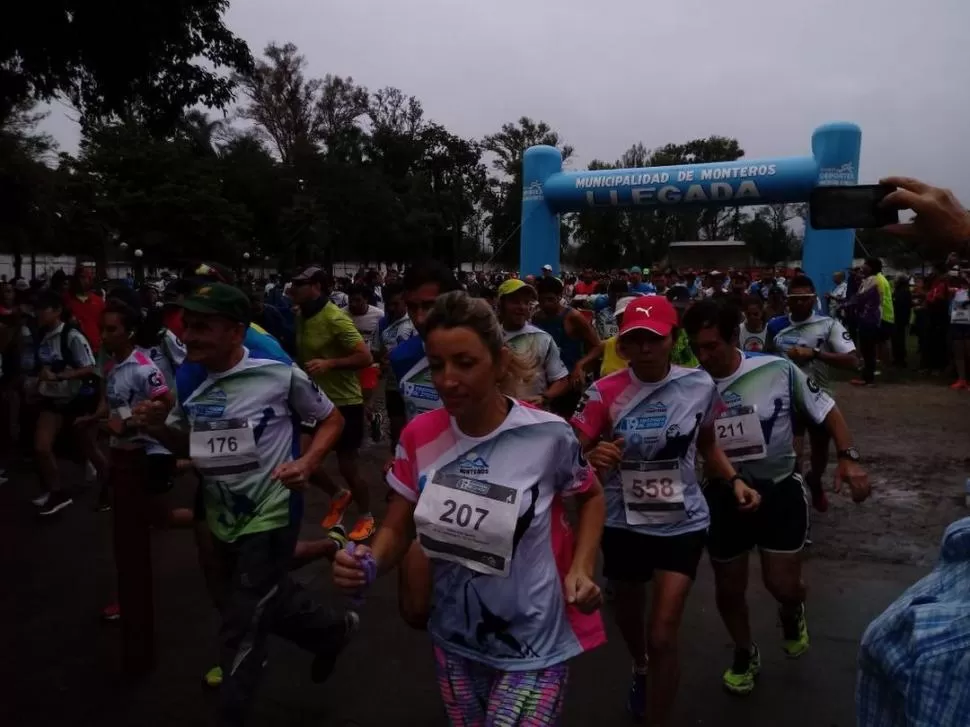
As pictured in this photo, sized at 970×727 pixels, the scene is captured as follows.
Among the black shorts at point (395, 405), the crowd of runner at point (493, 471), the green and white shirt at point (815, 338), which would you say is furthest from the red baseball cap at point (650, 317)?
the black shorts at point (395, 405)

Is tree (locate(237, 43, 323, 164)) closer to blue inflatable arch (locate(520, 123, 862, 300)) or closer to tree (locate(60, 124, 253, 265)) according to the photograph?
tree (locate(60, 124, 253, 265))

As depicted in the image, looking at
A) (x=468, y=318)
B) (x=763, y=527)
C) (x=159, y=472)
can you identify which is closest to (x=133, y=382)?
(x=159, y=472)

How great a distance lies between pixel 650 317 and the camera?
3201mm

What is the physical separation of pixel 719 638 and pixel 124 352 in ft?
12.8

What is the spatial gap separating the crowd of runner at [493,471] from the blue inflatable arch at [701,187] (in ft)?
26.8

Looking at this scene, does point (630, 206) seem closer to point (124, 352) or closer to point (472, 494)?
point (124, 352)

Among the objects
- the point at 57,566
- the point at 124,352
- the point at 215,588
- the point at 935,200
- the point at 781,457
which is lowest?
the point at 57,566

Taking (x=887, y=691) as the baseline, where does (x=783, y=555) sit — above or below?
below

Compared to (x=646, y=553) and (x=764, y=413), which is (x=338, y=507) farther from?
(x=764, y=413)

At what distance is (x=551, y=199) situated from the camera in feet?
51.9

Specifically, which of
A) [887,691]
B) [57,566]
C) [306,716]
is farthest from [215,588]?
[887,691]

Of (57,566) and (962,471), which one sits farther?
(962,471)

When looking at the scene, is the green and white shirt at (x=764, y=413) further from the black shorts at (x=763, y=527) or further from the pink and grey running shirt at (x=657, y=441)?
the pink and grey running shirt at (x=657, y=441)

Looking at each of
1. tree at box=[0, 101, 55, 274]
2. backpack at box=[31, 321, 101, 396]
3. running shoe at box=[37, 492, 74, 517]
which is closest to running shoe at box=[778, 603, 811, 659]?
backpack at box=[31, 321, 101, 396]
